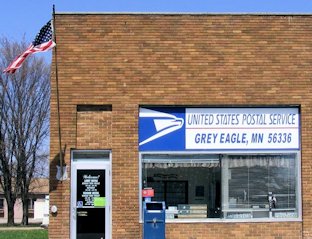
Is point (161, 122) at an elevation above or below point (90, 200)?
above

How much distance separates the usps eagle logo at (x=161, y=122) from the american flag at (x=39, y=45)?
2.83m

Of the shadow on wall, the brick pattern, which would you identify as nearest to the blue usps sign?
the brick pattern

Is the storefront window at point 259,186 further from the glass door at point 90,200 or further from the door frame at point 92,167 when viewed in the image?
the glass door at point 90,200

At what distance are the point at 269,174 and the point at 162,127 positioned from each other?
2976 millimetres

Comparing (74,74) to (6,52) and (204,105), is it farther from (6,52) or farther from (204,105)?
(6,52)

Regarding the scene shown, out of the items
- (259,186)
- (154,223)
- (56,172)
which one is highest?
(56,172)

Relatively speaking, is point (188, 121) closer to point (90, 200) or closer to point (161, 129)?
point (161, 129)

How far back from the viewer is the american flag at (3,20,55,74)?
48.5ft

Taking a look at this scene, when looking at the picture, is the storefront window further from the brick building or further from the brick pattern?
the brick pattern

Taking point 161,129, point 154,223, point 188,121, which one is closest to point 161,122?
point 161,129

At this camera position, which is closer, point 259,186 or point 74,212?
point 74,212

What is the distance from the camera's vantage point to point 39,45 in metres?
15.0

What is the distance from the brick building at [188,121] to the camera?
15.2 m

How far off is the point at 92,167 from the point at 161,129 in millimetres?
1955
